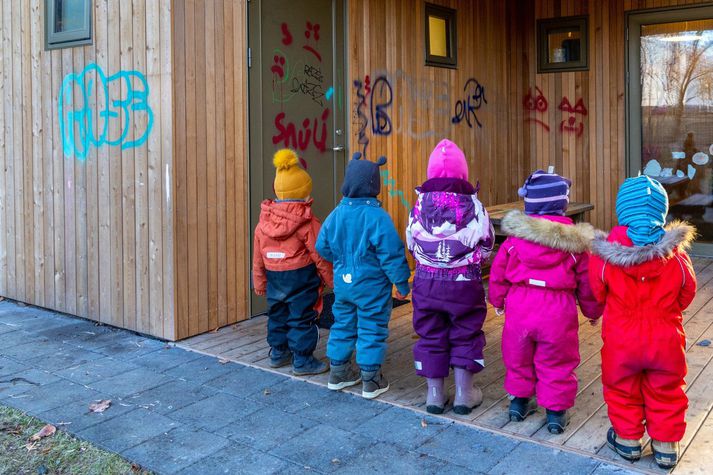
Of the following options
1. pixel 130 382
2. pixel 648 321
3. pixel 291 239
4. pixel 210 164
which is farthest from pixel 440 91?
pixel 648 321

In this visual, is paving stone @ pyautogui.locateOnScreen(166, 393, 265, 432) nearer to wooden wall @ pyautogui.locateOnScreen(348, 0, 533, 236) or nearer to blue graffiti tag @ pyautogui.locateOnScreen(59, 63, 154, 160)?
blue graffiti tag @ pyautogui.locateOnScreen(59, 63, 154, 160)

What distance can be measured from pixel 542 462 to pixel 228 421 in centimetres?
173

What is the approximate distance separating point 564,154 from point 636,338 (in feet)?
22.3

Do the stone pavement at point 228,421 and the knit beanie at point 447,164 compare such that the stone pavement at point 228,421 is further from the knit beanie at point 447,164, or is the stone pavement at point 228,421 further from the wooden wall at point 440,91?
the wooden wall at point 440,91

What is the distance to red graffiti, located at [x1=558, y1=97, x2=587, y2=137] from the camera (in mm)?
9602

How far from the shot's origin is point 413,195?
26.4 ft

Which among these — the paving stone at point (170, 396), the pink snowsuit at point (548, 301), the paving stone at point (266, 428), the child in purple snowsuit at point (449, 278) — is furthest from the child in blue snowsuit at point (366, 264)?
the paving stone at point (170, 396)

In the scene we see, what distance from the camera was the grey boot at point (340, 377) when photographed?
15.0 feet

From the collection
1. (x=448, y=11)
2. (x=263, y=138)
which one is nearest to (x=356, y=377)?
(x=263, y=138)

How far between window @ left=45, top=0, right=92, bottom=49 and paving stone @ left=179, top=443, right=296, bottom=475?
401cm

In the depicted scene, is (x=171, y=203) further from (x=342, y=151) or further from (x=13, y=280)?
(x=13, y=280)

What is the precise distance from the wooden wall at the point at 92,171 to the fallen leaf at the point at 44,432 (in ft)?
5.42

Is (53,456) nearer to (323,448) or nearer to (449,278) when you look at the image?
(323,448)

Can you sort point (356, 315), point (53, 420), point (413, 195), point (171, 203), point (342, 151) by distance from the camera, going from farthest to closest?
point (413, 195) < point (342, 151) < point (171, 203) < point (356, 315) < point (53, 420)
